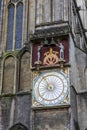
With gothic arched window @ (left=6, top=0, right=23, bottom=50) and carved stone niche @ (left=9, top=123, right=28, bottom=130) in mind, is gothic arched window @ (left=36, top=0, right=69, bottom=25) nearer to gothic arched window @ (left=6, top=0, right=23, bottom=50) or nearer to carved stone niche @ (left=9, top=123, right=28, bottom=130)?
gothic arched window @ (left=6, top=0, right=23, bottom=50)

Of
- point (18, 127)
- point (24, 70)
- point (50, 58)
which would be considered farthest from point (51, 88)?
point (24, 70)

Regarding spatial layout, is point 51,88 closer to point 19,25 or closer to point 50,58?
A: point 50,58

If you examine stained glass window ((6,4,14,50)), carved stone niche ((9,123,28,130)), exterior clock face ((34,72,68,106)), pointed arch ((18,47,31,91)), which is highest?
stained glass window ((6,4,14,50))

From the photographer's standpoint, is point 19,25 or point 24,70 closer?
point 24,70

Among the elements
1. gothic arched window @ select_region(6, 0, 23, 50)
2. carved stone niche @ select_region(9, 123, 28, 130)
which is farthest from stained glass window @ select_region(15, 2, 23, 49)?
carved stone niche @ select_region(9, 123, 28, 130)

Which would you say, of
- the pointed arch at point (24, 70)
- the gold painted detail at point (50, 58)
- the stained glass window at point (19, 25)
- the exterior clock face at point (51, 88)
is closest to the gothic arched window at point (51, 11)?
the stained glass window at point (19, 25)

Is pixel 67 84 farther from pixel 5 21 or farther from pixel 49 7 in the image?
pixel 5 21

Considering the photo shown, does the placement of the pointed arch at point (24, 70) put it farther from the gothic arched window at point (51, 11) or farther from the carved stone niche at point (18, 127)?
the carved stone niche at point (18, 127)

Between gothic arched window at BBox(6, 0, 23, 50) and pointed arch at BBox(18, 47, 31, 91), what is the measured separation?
616mm

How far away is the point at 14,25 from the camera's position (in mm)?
19969

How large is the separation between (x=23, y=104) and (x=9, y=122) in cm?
94

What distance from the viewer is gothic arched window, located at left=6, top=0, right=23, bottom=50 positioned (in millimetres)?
19625

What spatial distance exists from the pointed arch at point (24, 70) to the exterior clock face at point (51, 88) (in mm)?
1362

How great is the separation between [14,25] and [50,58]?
360 cm
